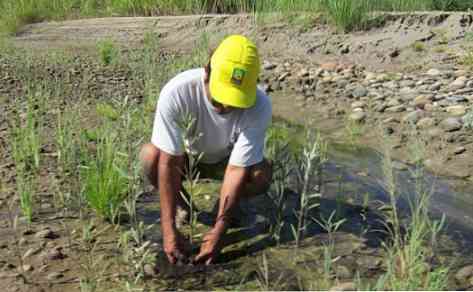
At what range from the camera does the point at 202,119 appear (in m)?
3.36

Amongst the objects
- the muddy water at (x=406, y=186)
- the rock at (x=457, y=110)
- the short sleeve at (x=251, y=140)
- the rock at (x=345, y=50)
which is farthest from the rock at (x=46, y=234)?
the rock at (x=345, y=50)

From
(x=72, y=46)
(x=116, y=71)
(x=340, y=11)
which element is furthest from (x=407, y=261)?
(x=72, y=46)

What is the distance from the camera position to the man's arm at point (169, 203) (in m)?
3.18

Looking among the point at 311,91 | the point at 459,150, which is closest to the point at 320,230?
the point at 459,150

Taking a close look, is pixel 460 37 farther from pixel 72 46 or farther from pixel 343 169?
pixel 72 46

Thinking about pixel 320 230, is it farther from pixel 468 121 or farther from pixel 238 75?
pixel 468 121

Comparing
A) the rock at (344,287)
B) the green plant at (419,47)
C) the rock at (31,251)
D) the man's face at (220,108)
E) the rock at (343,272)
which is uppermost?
the man's face at (220,108)

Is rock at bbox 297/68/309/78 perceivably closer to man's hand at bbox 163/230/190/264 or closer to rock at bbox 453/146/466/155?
rock at bbox 453/146/466/155

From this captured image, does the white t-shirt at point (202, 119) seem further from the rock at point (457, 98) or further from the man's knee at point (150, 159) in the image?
the rock at point (457, 98)

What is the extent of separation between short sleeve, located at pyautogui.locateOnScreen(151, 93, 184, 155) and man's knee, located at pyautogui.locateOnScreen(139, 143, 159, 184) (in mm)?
227

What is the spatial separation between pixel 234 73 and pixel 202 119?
453mm

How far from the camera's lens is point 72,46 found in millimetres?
9570

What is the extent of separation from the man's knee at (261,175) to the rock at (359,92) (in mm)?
3152

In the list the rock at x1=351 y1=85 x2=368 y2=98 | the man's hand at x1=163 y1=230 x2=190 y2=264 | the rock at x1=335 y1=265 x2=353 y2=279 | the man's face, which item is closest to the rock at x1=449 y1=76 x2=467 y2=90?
the rock at x1=351 y1=85 x2=368 y2=98
